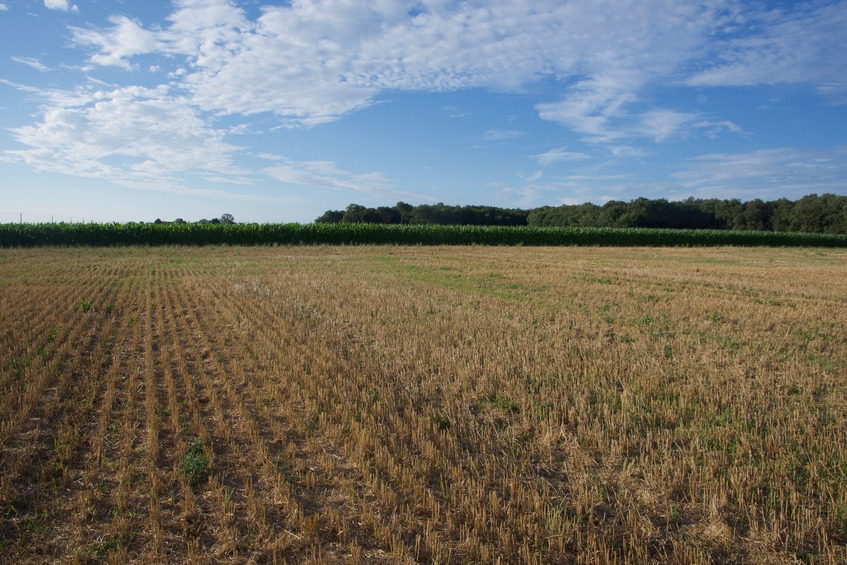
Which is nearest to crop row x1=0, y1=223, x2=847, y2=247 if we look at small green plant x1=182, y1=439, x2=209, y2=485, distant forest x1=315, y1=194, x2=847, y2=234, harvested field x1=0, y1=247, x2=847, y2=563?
distant forest x1=315, y1=194, x2=847, y2=234

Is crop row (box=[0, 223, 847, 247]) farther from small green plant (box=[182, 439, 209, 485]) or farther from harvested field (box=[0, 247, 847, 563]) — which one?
small green plant (box=[182, 439, 209, 485])

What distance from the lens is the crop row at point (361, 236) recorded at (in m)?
42.7

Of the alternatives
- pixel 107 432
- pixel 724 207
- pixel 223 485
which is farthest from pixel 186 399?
pixel 724 207

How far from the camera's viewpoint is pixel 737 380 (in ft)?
24.6

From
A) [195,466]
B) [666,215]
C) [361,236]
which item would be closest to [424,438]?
[195,466]

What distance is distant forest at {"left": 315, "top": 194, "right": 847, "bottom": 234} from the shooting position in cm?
8912

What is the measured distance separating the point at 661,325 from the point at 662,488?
7730mm

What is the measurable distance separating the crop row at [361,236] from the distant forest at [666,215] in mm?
26989

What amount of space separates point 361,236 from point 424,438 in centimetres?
4699

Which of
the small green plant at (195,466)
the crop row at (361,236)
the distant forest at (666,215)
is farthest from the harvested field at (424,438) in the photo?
the distant forest at (666,215)

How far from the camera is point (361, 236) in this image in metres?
51.9

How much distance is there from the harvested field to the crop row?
3569 centimetres

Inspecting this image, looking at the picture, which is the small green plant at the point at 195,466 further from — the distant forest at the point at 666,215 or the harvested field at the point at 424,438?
the distant forest at the point at 666,215

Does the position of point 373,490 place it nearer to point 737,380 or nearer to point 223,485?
point 223,485
